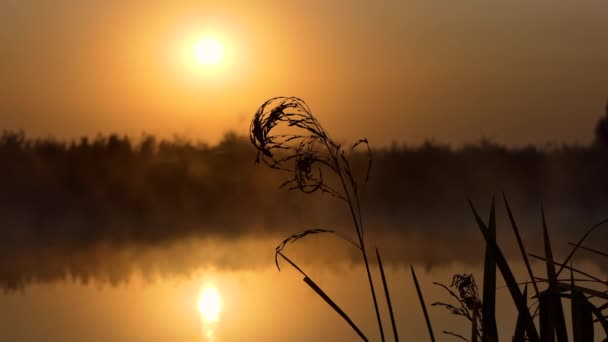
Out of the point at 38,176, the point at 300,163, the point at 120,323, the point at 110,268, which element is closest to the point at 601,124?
the point at 110,268

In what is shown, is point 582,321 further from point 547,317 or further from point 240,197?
point 240,197

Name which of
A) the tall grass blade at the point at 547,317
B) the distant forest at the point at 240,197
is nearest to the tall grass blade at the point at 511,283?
the tall grass blade at the point at 547,317

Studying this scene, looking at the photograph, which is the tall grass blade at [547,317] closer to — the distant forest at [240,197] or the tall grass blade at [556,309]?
the tall grass blade at [556,309]

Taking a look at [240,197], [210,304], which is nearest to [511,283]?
[210,304]

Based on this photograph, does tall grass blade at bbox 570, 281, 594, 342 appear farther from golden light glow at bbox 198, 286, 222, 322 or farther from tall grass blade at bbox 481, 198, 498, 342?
golden light glow at bbox 198, 286, 222, 322

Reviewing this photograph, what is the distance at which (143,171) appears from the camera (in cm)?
2489

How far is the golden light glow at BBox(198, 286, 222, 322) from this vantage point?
6.65m

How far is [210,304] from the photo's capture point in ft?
24.1

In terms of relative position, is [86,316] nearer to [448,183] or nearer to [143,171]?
[143,171]

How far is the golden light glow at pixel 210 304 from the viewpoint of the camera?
6.65 metres

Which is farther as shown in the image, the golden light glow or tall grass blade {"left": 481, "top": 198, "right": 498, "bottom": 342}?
the golden light glow

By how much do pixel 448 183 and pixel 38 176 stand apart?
13515 mm

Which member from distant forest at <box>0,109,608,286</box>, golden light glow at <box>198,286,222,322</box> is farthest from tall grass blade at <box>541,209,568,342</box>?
distant forest at <box>0,109,608,286</box>

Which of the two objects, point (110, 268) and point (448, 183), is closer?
point (110, 268)
